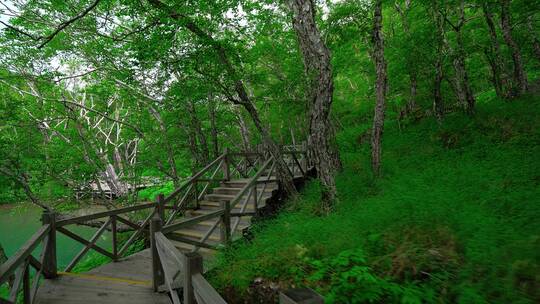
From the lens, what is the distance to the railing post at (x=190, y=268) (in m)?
2.60

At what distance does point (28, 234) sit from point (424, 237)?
82.0 ft

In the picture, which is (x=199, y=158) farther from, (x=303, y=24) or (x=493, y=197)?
(x=493, y=197)

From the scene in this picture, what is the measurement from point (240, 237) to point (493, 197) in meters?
5.41

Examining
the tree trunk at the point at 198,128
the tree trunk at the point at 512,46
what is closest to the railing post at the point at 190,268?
the tree trunk at the point at 198,128

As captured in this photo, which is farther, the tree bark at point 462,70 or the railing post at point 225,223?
the tree bark at point 462,70

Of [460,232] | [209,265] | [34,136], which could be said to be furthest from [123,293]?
[34,136]

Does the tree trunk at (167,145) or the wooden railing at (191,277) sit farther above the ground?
the tree trunk at (167,145)

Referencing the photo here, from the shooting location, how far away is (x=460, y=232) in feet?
12.7

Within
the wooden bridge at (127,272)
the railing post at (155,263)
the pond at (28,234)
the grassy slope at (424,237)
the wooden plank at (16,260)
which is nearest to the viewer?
the wooden bridge at (127,272)

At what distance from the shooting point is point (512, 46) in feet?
31.8

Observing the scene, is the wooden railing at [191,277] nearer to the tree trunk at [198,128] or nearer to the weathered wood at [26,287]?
the weathered wood at [26,287]

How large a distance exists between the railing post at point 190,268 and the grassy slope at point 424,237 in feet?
5.05

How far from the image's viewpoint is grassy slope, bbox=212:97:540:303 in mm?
2967

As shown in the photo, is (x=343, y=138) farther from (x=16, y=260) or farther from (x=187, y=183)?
(x=16, y=260)
